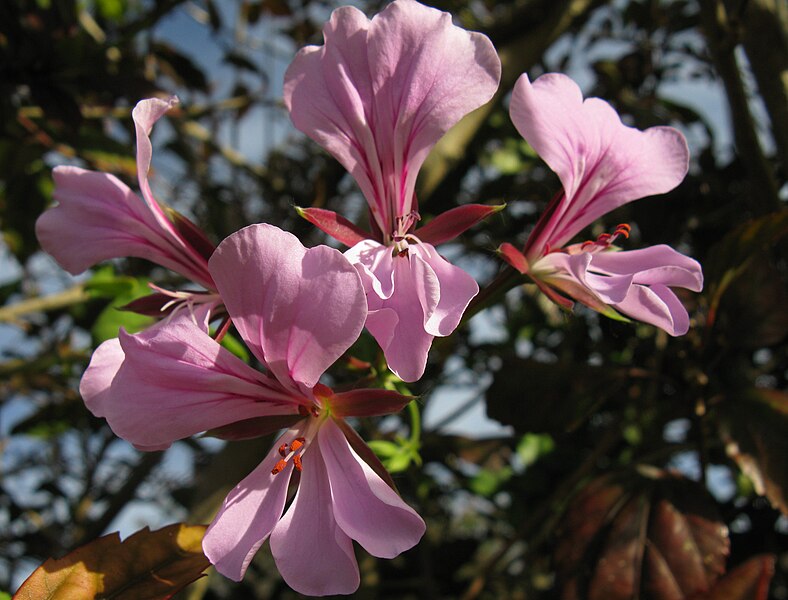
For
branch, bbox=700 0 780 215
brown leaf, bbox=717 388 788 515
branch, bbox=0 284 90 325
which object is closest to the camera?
brown leaf, bbox=717 388 788 515

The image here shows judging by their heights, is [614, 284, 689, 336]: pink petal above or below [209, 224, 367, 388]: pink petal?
below

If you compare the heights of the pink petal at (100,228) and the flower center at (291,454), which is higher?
the pink petal at (100,228)

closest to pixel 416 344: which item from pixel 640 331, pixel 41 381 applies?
pixel 640 331

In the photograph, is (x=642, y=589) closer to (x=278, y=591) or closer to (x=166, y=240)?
(x=166, y=240)

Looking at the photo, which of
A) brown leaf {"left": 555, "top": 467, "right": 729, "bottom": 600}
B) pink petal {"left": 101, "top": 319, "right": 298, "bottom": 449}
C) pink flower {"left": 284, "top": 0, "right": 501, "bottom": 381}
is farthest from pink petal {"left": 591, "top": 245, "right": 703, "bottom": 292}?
Answer: brown leaf {"left": 555, "top": 467, "right": 729, "bottom": 600}

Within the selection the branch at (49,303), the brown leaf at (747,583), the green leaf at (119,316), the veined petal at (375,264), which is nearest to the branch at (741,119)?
the brown leaf at (747,583)

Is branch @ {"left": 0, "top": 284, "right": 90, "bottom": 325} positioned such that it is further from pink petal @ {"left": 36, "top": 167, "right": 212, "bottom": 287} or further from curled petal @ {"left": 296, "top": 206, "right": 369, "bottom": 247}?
curled petal @ {"left": 296, "top": 206, "right": 369, "bottom": 247}

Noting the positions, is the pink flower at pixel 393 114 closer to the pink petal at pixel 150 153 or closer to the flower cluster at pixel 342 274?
the flower cluster at pixel 342 274

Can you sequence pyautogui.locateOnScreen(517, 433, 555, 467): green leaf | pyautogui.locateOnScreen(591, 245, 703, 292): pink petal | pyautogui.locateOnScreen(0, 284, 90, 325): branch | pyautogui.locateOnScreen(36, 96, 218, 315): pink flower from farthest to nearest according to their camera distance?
pyautogui.locateOnScreen(517, 433, 555, 467): green leaf → pyautogui.locateOnScreen(0, 284, 90, 325): branch → pyautogui.locateOnScreen(36, 96, 218, 315): pink flower → pyautogui.locateOnScreen(591, 245, 703, 292): pink petal
